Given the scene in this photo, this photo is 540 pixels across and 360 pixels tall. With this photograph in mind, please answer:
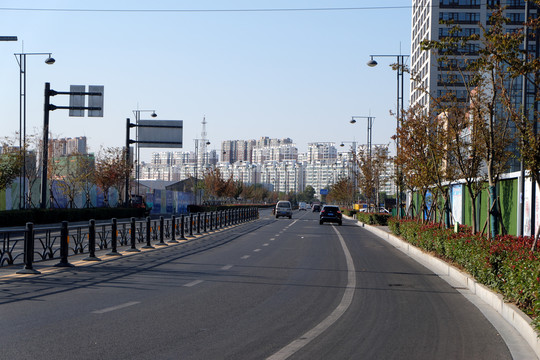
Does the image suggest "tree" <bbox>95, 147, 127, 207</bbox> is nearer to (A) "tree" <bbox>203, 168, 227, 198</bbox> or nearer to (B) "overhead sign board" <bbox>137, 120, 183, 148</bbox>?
(B) "overhead sign board" <bbox>137, 120, 183, 148</bbox>

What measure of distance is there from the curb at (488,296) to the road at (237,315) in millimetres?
369

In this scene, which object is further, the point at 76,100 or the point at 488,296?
the point at 76,100

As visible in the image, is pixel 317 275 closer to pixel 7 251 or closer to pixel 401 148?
pixel 7 251

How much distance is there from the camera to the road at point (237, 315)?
7.32 m

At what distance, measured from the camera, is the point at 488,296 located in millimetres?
11422

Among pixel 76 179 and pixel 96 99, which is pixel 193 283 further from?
pixel 76 179

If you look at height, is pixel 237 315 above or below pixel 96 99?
below

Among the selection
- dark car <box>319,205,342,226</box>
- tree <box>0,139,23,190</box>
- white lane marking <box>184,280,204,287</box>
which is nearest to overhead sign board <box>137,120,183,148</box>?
tree <box>0,139,23,190</box>

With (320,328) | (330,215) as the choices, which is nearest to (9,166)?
(330,215)

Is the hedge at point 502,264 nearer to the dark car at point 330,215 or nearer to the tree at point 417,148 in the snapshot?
the tree at point 417,148

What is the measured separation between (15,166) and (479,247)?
108 feet

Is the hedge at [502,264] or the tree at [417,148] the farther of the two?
the tree at [417,148]

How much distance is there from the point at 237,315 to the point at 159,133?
3122 cm

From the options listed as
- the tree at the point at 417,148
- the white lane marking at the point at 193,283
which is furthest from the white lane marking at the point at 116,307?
the tree at the point at 417,148
